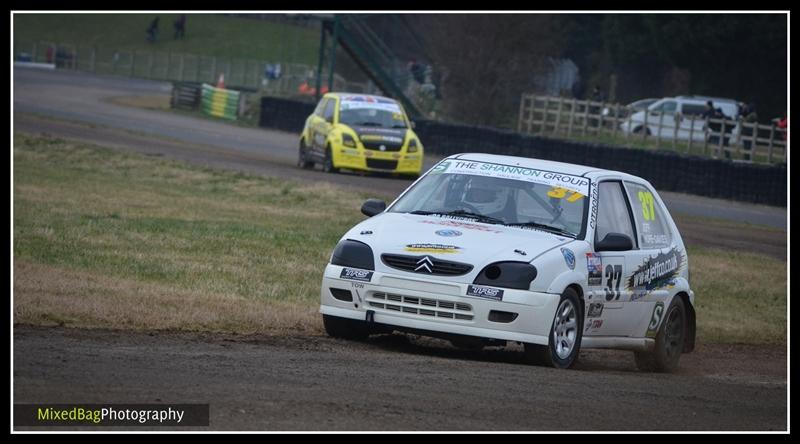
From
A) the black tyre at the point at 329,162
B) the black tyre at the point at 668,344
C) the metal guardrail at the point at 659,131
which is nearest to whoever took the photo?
the black tyre at the point at 668,344

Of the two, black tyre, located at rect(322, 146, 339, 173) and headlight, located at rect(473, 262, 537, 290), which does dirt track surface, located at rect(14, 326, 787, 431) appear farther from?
black tyre, located at rect(322, 146, 339, 173)

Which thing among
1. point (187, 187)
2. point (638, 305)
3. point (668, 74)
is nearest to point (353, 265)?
point (638, 305)

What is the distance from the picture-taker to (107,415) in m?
6.12

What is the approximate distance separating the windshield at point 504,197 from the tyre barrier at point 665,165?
2034 cm

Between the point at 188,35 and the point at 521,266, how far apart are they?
270 ft

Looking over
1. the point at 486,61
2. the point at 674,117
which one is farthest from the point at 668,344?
the point at 486,61

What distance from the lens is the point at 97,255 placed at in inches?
538

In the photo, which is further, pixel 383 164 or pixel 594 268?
pixel 383 164

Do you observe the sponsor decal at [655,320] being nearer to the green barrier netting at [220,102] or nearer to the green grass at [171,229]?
the green grass at [171,229]

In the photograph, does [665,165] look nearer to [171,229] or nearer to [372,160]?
[372,160]

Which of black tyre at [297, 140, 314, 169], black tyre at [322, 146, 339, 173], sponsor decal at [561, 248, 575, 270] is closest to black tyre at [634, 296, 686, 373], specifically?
sponsor decal at [561, 248, 575, 270]

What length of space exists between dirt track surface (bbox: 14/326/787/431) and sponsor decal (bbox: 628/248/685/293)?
682mm

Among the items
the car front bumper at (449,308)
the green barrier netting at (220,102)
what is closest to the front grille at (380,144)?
the car front bumper at (449,308)

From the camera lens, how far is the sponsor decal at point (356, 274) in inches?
368
